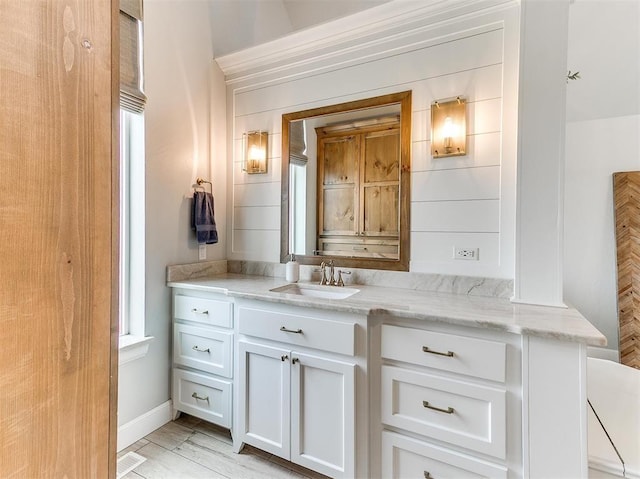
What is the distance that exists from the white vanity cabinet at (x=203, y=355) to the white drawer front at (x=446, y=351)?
1045 millimetres

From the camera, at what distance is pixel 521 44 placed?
5.17ft

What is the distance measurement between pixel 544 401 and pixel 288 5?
3.48 metres

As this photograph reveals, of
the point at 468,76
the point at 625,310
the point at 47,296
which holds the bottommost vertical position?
the point at 625,310

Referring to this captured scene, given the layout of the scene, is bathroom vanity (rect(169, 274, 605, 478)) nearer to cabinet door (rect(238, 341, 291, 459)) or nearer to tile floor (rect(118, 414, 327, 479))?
cabinet door (rect(238, 341, 291, 459))

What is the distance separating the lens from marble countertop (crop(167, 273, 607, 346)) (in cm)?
123

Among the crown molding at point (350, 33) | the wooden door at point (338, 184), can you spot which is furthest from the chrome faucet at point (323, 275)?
the crown molding at point (350, 33)

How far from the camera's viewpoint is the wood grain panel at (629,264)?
6.95ft

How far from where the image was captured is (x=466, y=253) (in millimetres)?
1863

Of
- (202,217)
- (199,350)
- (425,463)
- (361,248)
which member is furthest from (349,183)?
(425,463)

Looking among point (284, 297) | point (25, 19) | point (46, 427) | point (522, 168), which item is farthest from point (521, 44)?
point (46, 427)

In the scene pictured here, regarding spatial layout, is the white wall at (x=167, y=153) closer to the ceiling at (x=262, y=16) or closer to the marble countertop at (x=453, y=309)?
the ceiling at (x=262, y=16)

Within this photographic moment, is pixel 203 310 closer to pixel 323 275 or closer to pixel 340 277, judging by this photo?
pixel 323 275

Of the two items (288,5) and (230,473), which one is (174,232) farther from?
(288,5)

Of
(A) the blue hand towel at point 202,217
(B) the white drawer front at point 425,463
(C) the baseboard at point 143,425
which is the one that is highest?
(A) the blue hand towel at point 202,217
